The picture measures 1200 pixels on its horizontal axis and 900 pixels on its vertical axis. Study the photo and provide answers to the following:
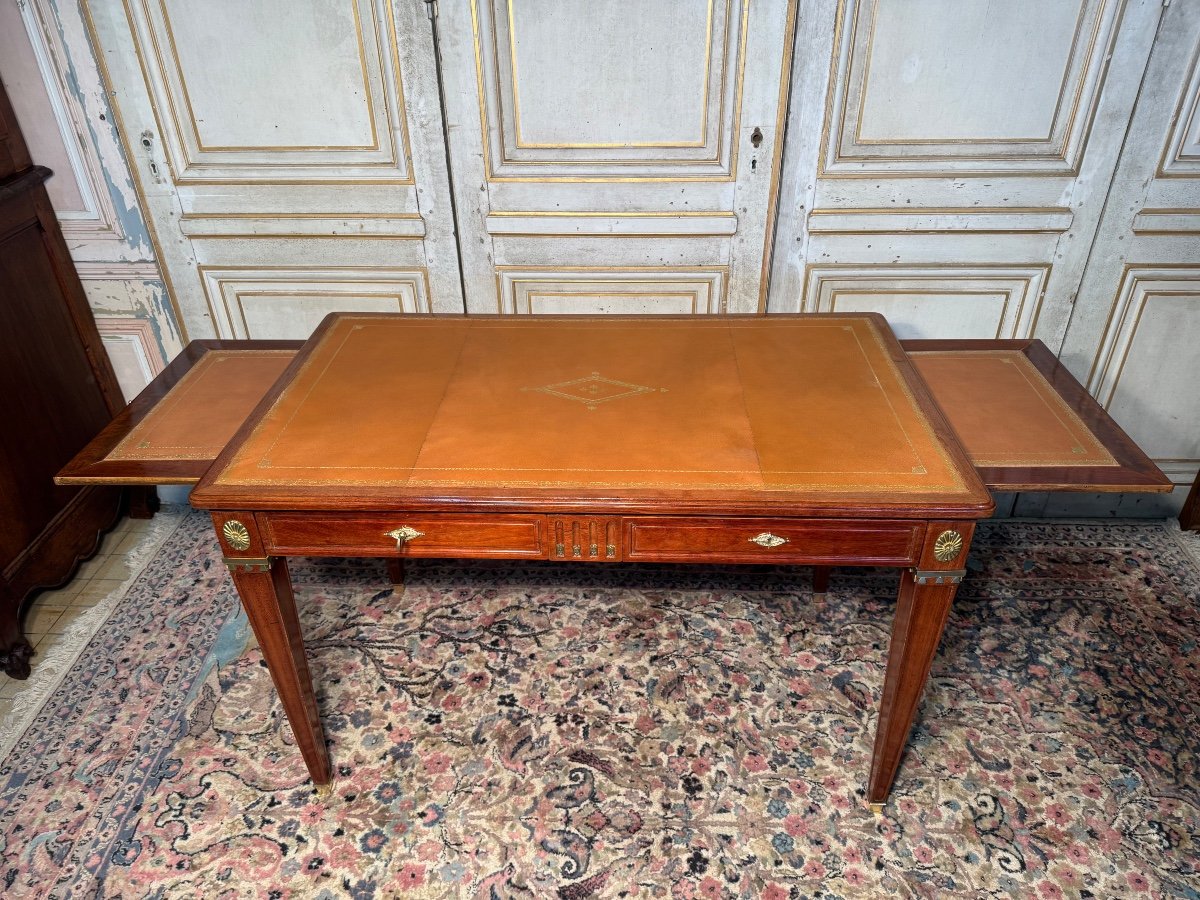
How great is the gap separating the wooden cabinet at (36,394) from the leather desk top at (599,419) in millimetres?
1164

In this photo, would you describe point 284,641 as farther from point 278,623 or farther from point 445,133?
point 445,133

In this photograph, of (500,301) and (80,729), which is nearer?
(80,729)

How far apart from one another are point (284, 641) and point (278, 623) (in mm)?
57

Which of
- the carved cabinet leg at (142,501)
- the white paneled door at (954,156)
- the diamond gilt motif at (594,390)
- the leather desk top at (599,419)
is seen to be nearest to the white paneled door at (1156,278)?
the white paneled door at (954,156)

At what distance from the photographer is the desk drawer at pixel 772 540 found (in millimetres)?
1868

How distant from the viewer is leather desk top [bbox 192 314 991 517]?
187cm

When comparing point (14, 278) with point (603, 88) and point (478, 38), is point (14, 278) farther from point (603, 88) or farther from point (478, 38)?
point (603, 88)

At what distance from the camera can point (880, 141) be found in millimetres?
2855

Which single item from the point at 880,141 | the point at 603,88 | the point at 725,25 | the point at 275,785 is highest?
the point at 725,25

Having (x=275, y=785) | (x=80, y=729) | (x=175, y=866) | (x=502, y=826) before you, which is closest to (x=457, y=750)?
(x=502, y=826)

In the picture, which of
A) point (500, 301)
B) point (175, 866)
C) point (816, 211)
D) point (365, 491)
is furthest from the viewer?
point (500, 301)

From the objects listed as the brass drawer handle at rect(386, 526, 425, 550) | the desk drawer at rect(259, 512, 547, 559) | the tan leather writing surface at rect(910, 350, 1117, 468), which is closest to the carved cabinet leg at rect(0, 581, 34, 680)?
the desk drawer at rect(259, 512, 547, 559)

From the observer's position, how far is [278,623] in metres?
2.07

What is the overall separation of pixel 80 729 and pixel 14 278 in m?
1.53
